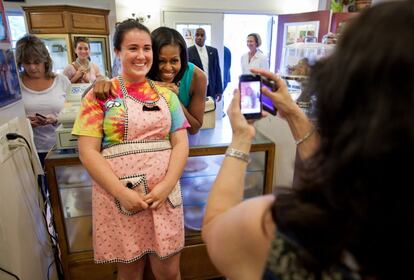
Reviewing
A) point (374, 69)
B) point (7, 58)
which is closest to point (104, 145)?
point (7, 58)

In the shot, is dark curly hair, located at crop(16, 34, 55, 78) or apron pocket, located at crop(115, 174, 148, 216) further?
dark curly hair, located at crop(16, 34, 55, 78)

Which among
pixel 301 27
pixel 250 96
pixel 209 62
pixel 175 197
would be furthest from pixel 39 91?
pixel 301 27

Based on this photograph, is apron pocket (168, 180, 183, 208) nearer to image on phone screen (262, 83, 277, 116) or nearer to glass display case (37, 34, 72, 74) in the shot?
image on phone screen (262, 83, 277, 116)

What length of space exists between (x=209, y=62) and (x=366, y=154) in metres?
3.75

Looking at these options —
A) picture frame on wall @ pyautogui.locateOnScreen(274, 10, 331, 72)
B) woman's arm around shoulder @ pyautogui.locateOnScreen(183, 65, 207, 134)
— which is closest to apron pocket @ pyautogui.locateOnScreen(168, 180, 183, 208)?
woman's arm around shoulder @ pyautogui.locateOnScreen(183, 65, 207, 134)

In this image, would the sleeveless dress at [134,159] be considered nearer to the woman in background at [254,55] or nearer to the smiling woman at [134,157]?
the smiling woman at [134,157]

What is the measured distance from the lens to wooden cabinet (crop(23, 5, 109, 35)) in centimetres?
418

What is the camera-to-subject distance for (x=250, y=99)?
838mm

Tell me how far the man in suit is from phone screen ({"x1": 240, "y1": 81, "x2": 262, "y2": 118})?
10.2 ft

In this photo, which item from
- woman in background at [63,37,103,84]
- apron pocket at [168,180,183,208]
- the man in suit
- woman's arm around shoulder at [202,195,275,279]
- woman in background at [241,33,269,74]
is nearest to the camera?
woman's arm around shoulder at [202,195,275,279]

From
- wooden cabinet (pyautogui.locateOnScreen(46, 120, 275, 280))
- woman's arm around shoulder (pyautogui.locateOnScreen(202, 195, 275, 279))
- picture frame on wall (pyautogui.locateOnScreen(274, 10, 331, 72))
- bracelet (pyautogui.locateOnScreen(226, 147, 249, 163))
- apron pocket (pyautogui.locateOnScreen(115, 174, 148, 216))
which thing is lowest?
wooden cabinet (pyautogui.locateOnScreen(46, 120, 275, 280))

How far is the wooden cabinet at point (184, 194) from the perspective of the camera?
1363 millimetres

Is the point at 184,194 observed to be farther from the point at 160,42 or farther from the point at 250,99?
the point at 250,99

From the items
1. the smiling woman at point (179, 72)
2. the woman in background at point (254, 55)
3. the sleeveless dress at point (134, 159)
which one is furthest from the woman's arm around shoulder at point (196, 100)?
the woman in background at point (254, 55)
